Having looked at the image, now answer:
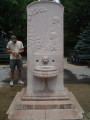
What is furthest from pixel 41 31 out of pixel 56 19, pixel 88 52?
pixel 88 52

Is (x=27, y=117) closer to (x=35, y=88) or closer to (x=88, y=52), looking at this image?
(x=35, y=88)

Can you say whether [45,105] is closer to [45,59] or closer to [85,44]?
[45,59]

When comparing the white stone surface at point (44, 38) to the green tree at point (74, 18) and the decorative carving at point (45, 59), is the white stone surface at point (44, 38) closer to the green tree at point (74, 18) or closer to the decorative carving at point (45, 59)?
the decorative carving at point (45, 59)

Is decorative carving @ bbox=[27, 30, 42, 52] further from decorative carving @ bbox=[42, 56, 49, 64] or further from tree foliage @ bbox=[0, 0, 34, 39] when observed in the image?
tree foliage @ bbox=[0, 0, 34, 39]

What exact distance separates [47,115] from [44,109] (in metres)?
0.22

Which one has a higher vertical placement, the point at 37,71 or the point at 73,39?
the point at 73,39

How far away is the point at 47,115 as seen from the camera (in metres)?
3.71

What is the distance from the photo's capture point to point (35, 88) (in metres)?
4.30

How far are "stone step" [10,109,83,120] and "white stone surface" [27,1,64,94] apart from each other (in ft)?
2.00

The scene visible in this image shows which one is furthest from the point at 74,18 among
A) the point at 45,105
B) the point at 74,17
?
the point at 45,105

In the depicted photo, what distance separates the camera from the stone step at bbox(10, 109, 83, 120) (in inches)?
143

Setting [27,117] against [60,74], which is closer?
[27,117]

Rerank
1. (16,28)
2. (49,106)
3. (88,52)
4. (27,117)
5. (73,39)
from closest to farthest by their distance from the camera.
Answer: (27,117) → (49,106) → (88,52) → (16,28) → (73,39)

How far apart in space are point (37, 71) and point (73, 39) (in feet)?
65.1
